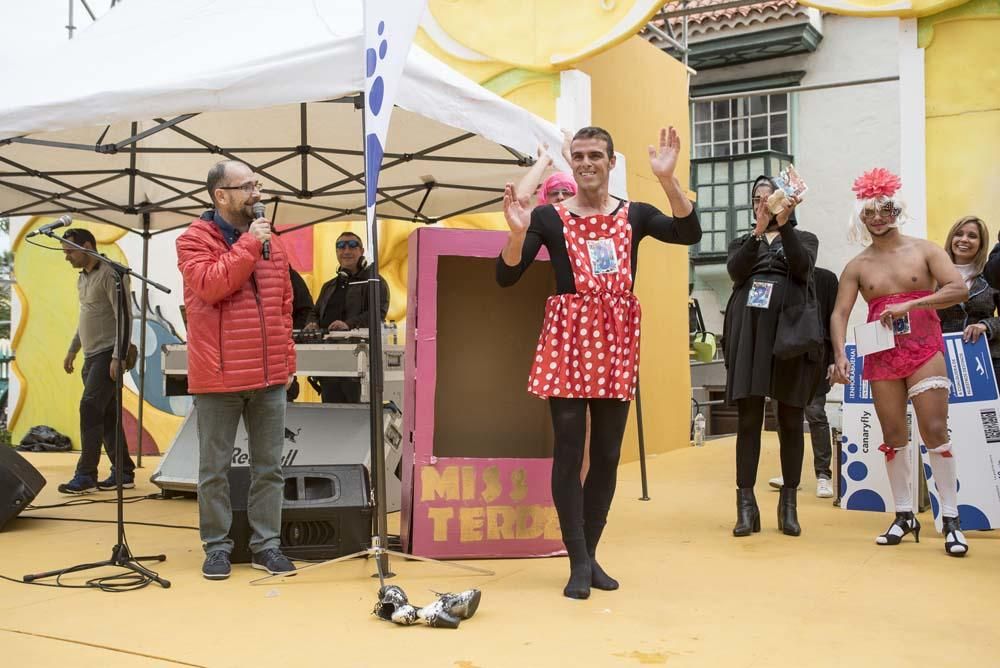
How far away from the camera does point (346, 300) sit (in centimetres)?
769

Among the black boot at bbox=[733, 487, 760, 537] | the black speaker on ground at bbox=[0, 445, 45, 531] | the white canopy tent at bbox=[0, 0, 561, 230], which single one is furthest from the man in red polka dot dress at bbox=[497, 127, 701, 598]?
the black speaker on ground at bbox=[0, 445, 45, 531]

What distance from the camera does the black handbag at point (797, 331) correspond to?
5098mm

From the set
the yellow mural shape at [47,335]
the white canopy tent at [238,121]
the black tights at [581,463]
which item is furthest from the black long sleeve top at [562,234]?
the yellow mural shape at [47,335]

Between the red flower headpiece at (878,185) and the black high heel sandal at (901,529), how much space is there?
5.30 feet

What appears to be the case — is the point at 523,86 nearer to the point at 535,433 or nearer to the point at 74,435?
the point at 535,433

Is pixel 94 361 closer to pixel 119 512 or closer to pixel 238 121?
pixel 238 121

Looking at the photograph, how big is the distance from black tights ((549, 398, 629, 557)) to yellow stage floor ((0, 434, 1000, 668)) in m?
0.28

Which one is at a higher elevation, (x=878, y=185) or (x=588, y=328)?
(x=878, y=185)

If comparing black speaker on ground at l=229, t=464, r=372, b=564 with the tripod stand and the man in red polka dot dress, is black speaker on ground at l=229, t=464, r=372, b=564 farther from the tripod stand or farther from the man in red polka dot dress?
the man in red polka dot dress

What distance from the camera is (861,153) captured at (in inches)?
639

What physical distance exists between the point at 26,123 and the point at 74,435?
661 cm

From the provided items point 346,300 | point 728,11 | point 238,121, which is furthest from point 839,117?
point 238,121

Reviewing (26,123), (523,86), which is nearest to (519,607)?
(26,123)

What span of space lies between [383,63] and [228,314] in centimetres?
125
